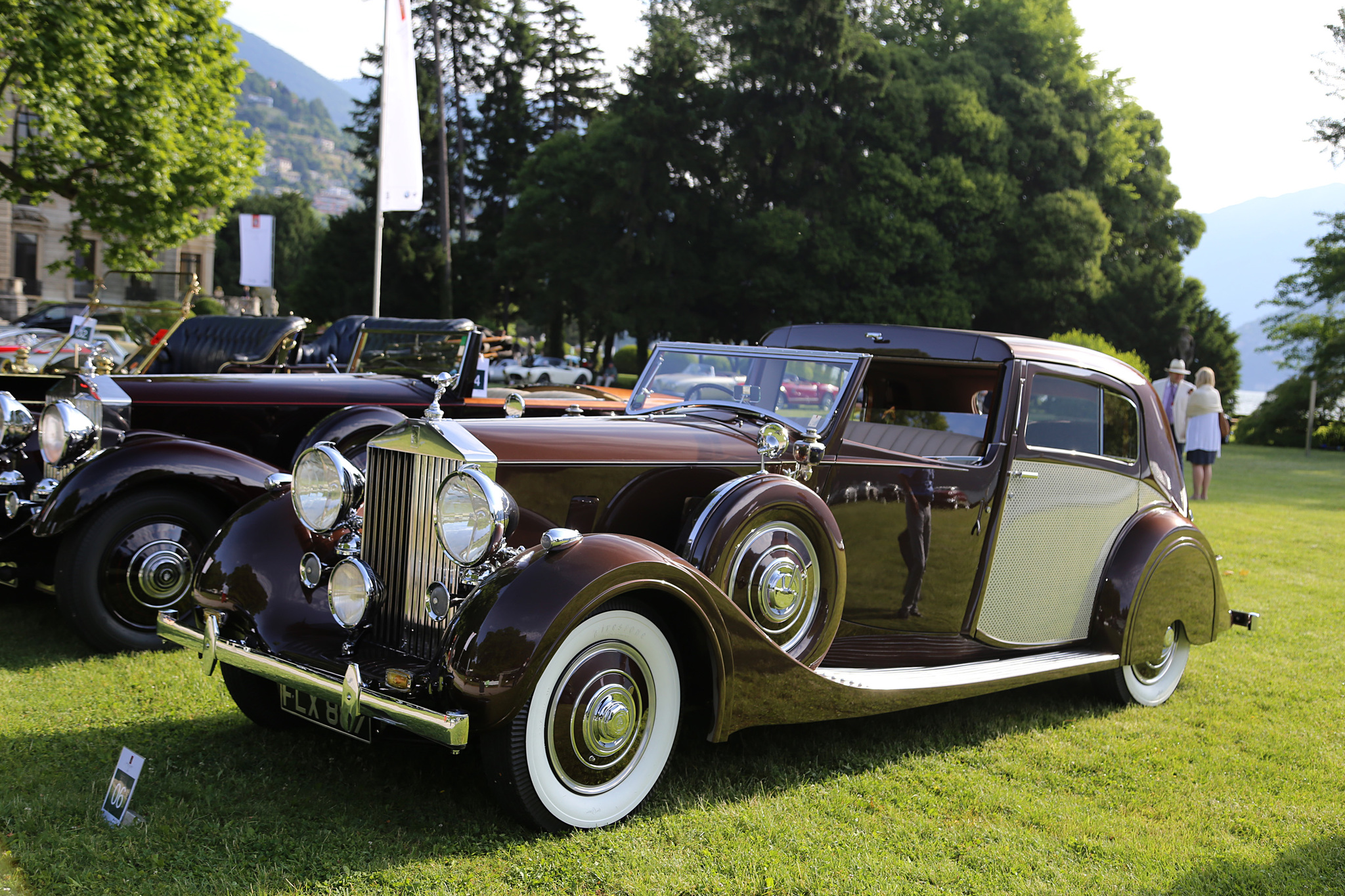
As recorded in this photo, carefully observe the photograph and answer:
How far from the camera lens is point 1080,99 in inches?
1452

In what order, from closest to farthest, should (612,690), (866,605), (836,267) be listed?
(612,690)
(866,605)
(836,267)

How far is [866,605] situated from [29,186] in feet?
54.5

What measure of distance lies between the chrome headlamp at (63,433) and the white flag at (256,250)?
85.3 ft

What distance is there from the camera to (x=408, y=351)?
25.6 feet

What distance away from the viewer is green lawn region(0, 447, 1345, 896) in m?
2.83

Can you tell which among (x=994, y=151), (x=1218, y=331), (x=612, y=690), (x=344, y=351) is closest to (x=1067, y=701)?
(x=612, y=690)

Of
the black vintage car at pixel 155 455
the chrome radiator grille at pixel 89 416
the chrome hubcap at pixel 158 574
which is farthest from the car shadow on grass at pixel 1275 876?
the chrome radiator grille at pixel 89 416

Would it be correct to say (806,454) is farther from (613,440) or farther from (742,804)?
(742,804)

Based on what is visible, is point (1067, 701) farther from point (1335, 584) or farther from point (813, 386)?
point (1335, 584)

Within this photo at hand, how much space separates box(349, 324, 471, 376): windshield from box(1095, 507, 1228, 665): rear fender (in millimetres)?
4940

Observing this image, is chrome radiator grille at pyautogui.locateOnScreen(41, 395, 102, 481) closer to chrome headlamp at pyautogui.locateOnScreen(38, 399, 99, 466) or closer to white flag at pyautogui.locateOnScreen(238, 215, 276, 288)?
chrome headlamp at pyautogui.locateOnScreen(38, 399, 99, 466)

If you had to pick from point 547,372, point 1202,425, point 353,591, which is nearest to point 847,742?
point 353,591

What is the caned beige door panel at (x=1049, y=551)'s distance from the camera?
4402 millimetres

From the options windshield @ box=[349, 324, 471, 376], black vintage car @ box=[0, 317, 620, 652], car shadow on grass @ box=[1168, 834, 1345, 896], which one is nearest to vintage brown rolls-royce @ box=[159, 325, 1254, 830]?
black vintage car @ box=[0, 317, 620, 652]
